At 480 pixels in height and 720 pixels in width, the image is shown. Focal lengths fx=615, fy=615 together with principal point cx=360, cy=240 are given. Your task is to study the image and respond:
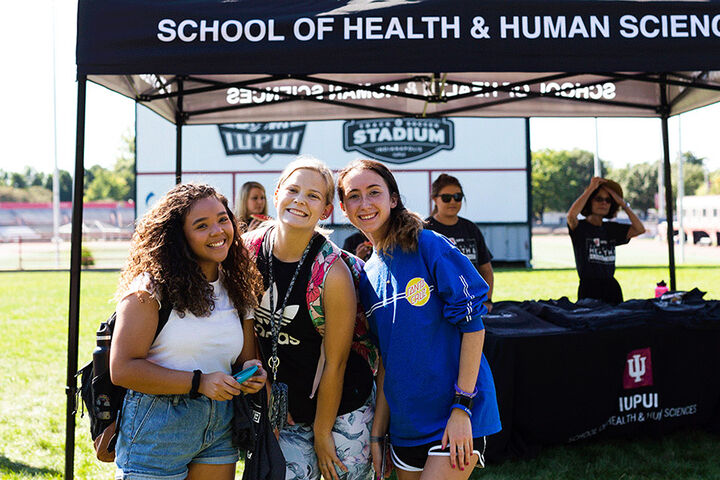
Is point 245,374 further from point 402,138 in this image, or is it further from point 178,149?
point 402,138

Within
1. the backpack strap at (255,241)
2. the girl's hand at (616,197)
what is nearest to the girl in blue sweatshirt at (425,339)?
the backpack strap at (255,241)

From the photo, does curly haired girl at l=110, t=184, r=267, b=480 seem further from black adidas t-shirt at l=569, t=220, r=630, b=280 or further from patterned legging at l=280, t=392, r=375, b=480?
black adidas t-shirt at l=569, t=220, r=630, b=280

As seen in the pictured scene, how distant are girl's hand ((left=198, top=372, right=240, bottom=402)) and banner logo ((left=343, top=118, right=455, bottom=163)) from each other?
19804 millimetres

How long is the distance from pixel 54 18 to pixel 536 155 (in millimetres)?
62278

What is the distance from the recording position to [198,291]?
6.67ft

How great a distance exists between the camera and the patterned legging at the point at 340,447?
7.26 ft

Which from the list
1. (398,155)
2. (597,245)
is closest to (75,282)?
(597,245)

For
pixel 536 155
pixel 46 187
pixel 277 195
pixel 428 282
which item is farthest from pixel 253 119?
pixel 46 187

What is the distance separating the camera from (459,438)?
2004 mm

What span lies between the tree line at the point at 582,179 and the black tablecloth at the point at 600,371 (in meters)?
69.5

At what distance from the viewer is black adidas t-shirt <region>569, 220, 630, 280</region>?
525 cm

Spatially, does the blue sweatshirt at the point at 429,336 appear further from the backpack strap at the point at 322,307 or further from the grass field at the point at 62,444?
the grass field at the point at 62,444

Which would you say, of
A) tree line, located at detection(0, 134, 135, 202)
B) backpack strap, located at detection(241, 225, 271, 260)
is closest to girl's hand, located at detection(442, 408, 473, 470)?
backpack strap, located at detection(241, 225, 271, 260)

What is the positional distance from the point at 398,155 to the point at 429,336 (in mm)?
19860
